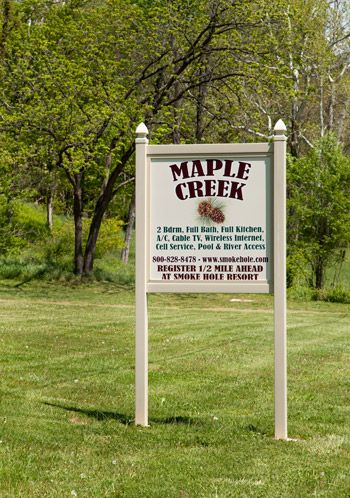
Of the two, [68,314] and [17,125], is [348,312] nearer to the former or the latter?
[68,314]

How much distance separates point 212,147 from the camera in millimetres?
7859

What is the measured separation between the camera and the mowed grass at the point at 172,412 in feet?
19.4

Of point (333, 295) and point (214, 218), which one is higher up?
point (214, 218)

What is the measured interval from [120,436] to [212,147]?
2726 millimetres

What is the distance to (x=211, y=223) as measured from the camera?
7918 millimetres

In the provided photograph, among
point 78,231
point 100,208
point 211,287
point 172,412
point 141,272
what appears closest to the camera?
point 211,287

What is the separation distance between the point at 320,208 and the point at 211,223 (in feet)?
74.0

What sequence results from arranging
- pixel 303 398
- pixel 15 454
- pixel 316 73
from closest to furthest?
pixel 15 454, pixel 303 398, pixel 316 73

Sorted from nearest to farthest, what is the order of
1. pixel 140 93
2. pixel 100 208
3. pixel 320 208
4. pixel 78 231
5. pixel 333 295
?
pixel 333 295
pixel 320 208
pixel 100 208
pixel 78 231
pixel 140 93

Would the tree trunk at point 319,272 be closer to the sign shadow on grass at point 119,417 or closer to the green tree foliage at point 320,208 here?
the green tree foliage at point 320,208

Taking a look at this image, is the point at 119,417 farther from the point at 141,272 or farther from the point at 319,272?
the point at 319,272

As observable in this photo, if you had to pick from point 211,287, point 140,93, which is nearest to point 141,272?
point 211,287

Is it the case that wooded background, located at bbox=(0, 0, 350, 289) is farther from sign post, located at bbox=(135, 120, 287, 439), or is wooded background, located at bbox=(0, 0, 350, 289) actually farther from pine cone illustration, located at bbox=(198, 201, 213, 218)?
pine cone illustration, located at bbox=(198, 201, 213, 218)

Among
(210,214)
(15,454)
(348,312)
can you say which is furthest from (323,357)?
(348,312)
